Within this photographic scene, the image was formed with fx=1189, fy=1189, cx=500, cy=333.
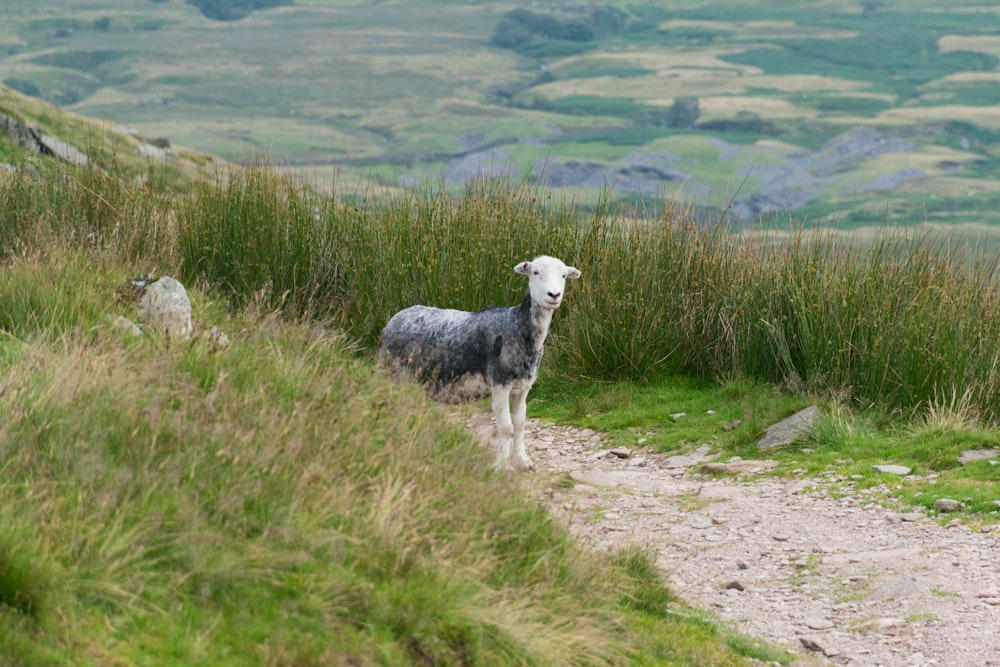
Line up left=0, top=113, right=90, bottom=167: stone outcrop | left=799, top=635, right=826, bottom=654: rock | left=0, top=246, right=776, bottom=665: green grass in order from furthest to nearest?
left=0, top=113, right=90, bottom=167: stone outcrop < left=799, top=635, right=826, bottom=654: rock < left=0, top=246, right=776, bottom=665: green grass

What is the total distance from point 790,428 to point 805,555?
249 cm

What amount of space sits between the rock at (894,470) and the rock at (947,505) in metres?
0.68

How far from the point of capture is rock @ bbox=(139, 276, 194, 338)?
7.77m

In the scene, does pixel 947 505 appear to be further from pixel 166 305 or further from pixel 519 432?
pixel 166 305

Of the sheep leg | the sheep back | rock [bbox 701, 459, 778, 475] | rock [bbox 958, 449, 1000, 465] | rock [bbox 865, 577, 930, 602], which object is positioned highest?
the sheep back

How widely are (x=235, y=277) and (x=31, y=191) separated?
2.04 m

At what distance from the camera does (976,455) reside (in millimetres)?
8539

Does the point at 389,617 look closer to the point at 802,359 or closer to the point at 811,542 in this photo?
the point at 811,542

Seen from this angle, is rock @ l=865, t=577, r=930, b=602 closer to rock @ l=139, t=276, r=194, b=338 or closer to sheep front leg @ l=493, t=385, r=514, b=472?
sheep front leg @ l=493, t=385, r=514, b=472

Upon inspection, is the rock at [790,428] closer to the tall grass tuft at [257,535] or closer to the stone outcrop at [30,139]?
the tall grass tuft at [257,535]

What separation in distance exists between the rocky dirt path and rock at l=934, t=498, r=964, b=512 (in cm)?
15

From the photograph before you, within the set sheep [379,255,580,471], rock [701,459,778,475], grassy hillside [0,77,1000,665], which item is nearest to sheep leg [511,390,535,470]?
sheep [379,255,580,471]

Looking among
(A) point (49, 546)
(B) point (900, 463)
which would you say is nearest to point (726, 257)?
(B) point (900, 463)

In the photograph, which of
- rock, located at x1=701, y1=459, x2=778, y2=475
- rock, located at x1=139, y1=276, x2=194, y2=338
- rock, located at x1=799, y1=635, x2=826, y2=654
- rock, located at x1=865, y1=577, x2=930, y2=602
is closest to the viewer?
rock, located at x1=799, y1=635, x2=826, y2=654
